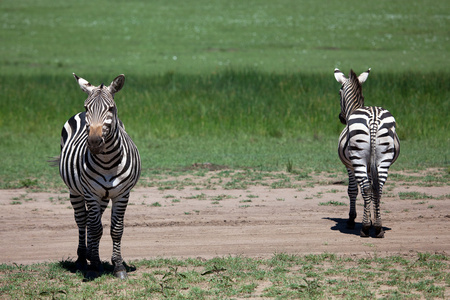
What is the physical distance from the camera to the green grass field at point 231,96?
5746 millimetres

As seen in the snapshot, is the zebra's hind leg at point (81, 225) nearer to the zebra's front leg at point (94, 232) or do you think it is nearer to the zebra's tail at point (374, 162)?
the zebra's front leg at point (94, 232)

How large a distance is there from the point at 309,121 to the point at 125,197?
10508mm

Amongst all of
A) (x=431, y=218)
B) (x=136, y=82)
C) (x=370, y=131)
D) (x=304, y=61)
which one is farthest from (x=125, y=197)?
(x=304, y=61)

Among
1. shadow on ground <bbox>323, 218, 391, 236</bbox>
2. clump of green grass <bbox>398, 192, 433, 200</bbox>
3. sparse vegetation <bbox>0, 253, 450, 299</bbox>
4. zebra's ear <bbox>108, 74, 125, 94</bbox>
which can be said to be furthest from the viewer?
clump of green grass <bbox>398, 192, 433, 200</bbox>

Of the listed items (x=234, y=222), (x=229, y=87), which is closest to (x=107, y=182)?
(x=234, y=222)

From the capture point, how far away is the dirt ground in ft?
22.1

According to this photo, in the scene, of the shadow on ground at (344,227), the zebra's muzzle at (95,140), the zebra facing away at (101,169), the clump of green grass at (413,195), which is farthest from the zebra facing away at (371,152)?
the zebra's muzzle at (95,140)

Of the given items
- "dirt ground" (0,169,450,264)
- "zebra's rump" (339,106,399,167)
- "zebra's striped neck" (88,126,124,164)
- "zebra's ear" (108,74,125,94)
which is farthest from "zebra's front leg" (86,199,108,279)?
"zebra's rump" (339,106,399,167)

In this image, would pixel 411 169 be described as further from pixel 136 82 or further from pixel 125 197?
pixel 136 82

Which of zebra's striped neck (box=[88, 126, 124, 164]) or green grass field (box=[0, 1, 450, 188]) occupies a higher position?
green grass field (box=[0, 1, 450, 188])

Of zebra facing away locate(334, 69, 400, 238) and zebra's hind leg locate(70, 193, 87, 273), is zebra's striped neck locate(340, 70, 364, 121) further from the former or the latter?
zebra's hind leg locate(70, 193, 87, 273)

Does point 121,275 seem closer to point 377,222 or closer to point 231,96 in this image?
point 377,222

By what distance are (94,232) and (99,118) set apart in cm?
122

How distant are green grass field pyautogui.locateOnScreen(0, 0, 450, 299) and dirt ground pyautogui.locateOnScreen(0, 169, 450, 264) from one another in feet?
1.69
